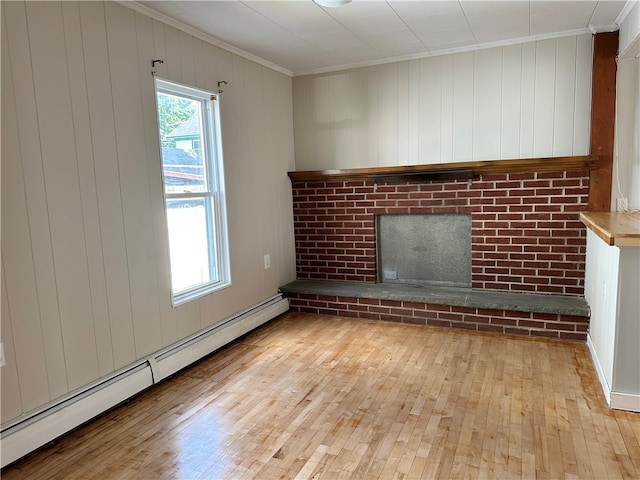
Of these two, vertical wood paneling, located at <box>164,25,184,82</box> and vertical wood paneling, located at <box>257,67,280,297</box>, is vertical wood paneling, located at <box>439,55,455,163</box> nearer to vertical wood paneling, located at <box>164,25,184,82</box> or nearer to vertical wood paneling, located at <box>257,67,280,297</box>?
vertical wood paneling, located at <box>257,67,280,297</box>

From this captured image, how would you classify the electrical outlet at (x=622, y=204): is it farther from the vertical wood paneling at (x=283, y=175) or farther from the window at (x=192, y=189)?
the window at (x=192, y=189)

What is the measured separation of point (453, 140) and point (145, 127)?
245 cm

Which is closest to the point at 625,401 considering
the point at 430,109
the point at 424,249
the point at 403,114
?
the point at 424,249

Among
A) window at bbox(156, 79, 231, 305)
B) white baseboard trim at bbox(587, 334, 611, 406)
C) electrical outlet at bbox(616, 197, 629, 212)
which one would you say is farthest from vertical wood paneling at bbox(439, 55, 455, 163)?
window at bbox(156, 79, 231, 305)

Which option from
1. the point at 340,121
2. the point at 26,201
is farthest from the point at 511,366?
the point at 26,201

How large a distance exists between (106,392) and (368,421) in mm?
1418

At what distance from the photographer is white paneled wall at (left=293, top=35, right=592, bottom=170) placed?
3422mm

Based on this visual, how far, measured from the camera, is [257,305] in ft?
12.7

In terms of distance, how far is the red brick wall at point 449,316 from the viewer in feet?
10.8

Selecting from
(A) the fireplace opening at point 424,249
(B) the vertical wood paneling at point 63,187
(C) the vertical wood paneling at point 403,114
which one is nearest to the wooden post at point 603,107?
(A) the fireplace opening at point 424,249

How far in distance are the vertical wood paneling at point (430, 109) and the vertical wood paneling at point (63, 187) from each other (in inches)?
107

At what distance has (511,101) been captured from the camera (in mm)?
3588

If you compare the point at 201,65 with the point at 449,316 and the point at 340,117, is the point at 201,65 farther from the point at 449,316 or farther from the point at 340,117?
the point at 449,316

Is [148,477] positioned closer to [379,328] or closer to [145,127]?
[145,127]
